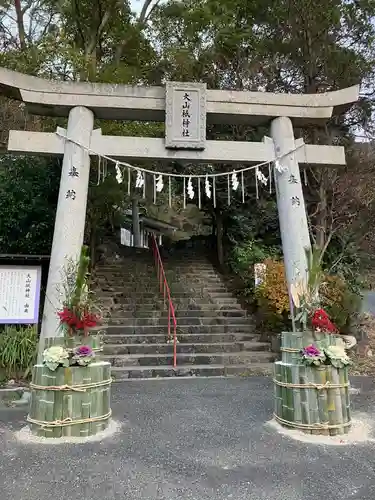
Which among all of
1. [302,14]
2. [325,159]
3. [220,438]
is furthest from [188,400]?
[302,14]

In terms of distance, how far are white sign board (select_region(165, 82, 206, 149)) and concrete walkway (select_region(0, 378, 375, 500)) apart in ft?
12.4

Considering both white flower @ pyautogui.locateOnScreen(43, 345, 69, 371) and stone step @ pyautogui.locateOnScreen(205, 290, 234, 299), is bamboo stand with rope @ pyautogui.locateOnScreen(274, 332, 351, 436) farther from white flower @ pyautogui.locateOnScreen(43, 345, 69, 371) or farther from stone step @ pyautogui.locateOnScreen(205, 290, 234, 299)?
stone step @ pyautogui.locateOnScreen(205, 290, 234, 299)

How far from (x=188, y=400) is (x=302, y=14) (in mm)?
9374

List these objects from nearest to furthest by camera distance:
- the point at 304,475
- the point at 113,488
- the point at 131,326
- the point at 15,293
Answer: the point at 113,488 < the point at 304,475 < the point at 15,293 < the point at 131,326

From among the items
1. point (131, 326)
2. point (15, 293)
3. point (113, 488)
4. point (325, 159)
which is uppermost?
point (325, 159)

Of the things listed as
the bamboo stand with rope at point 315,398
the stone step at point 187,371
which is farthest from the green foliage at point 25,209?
the bamboo stand with rope at point 315,398

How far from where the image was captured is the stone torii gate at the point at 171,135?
5918mm

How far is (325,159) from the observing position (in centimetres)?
654

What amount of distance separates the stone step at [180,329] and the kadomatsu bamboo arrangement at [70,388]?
4.01 meters

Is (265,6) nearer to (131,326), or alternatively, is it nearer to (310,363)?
(131,326)

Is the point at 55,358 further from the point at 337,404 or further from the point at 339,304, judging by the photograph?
the point at 339,304

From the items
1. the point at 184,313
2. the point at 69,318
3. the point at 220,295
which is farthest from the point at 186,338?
the point at 69,318

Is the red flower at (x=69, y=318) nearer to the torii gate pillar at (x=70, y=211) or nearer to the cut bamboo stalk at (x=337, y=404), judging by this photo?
the torii gate pillar at (x=70, y=211)

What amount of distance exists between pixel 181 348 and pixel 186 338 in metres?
0.42
